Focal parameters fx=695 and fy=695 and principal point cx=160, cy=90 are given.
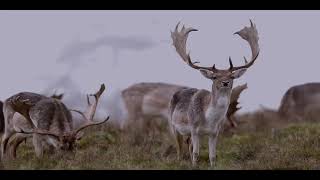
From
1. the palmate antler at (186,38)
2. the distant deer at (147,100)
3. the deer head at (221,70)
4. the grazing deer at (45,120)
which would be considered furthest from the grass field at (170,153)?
the distant deer at (147,100)

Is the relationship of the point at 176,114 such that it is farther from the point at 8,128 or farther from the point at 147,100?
the point at 147,100

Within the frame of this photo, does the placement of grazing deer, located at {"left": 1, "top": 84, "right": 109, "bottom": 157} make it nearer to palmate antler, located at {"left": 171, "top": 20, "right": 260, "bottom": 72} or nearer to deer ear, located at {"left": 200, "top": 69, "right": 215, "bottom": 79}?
palmate antler, located at {"left": 171, "top": 20, "right": 260, "bottom": 72}

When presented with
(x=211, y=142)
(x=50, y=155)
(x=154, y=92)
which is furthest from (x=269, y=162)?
(x=154, y=92)

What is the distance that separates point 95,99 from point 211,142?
8.93 feet

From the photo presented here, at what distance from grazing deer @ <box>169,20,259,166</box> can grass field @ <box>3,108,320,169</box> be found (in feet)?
1.66

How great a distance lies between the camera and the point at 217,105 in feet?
37.7

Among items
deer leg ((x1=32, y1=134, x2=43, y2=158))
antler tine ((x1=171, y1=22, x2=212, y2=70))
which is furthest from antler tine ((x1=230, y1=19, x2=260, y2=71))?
deer leg ((x1=32, y1=134, x2=43, y2=158))

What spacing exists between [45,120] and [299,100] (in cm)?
1194

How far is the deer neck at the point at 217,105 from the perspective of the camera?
1141 cm

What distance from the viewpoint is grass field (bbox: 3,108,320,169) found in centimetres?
1154

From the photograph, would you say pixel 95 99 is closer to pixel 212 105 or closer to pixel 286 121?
pixel 212 105

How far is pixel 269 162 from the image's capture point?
11414 mm

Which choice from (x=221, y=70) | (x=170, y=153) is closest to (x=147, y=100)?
(x=170, y=153)
